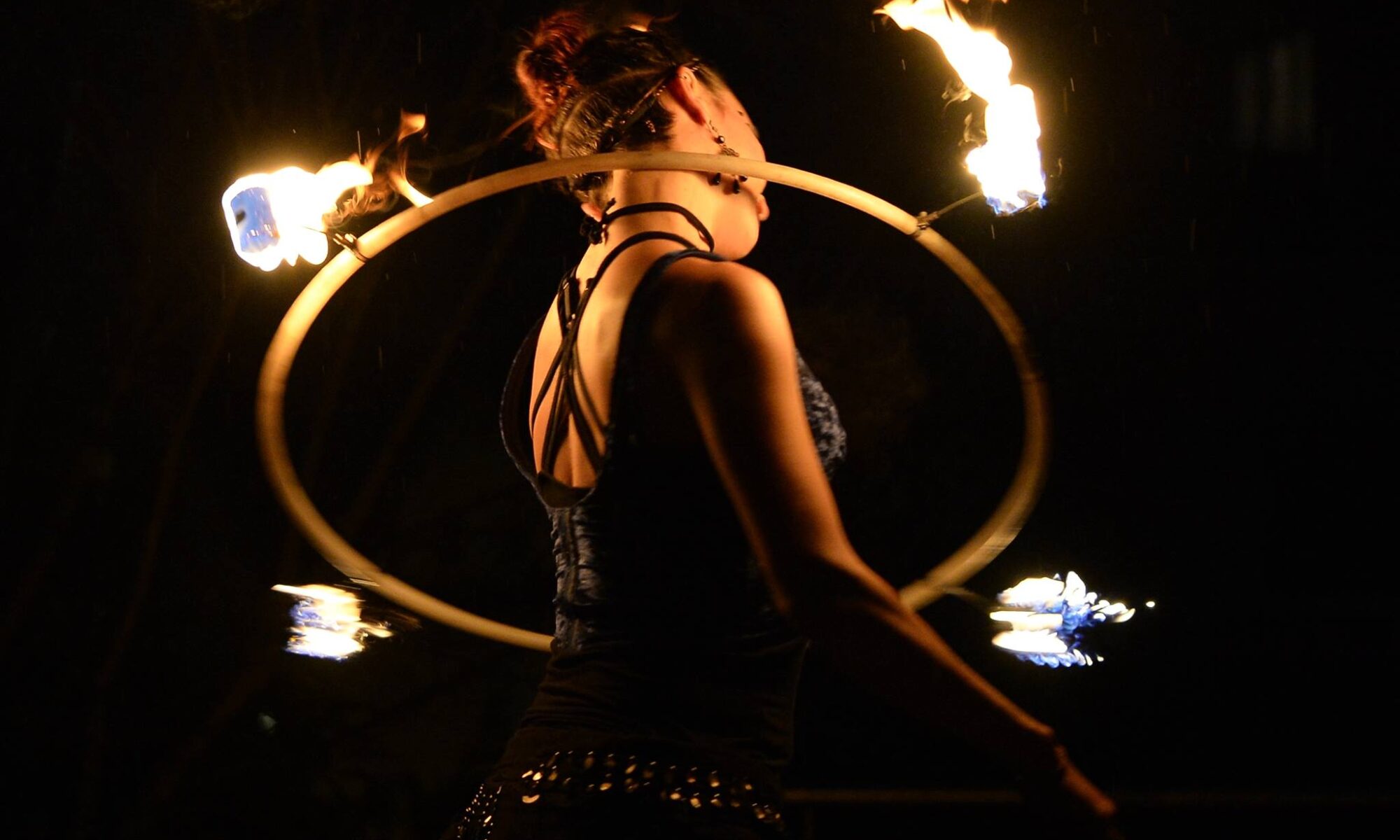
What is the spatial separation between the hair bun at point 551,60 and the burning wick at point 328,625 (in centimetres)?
92

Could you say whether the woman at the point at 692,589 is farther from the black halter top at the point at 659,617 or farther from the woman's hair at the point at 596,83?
the woman's hair at the point at 596,83

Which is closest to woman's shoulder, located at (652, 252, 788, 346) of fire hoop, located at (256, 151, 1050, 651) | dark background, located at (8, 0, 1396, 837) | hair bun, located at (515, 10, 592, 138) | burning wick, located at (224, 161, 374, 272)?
fire hoop, located at (256, 151, 1050, 651)

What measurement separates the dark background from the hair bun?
144 cm

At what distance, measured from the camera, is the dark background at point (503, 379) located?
327 cm

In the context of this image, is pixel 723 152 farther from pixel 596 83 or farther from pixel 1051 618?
pixel 1051 618

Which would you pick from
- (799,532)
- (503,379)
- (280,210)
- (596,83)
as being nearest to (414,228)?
(280,210)

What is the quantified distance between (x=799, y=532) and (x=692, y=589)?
7.5 inches

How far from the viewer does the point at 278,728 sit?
11.2 ft

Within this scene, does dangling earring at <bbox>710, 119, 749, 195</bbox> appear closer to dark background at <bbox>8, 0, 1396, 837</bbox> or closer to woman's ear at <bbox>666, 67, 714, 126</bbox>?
woman's ear at <bbox>666, 67, 714, 126</bbox>

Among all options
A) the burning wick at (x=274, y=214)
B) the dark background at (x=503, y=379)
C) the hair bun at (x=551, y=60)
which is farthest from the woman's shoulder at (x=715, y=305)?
the dark background at (x=503, y=379)

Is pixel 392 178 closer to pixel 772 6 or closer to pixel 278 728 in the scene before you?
pixel 772 6

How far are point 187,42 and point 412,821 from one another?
263 centimetres

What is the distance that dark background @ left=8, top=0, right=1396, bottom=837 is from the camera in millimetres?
3271

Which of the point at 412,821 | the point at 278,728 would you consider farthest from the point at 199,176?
the point at 412,821
